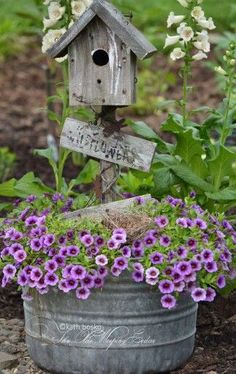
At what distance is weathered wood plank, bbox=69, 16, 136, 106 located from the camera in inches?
142

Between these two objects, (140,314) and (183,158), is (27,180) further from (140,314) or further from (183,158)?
(140,314)

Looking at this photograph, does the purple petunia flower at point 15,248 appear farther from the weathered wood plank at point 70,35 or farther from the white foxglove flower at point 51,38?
the white foxglove flower at point 51,38

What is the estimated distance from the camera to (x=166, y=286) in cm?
325

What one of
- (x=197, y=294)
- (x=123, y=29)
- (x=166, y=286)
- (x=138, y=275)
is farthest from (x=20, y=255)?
(x=123, y=29)

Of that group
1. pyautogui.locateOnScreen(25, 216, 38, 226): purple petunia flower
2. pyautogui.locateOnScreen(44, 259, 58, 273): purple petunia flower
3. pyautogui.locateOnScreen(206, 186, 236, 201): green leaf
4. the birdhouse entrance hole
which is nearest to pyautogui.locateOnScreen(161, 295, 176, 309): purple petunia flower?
pyautogui.locateOnScreen(44, 259, 58, 273): purple petunia flower

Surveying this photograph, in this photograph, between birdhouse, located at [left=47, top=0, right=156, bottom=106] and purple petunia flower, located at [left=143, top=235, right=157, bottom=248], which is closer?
purple petunia flower, located at [left=143, top=235, right=157, bottom=248]

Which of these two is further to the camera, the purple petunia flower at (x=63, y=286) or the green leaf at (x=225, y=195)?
the green leaf at (x=225, y=195)

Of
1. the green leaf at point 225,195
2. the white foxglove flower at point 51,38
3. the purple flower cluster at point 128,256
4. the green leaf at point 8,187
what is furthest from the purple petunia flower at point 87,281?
the white foxglove flower at point 51,38

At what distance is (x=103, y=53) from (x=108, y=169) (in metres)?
0.49

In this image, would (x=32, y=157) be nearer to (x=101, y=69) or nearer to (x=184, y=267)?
(x=101, y=69)

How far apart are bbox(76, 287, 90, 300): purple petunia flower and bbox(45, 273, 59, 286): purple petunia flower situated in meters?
0.09

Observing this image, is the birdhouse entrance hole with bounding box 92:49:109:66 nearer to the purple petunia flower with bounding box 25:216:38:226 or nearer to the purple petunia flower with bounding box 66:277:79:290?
the purple petunia flower with bounding box 25:216:38:226

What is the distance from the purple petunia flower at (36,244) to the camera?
11.1 ft

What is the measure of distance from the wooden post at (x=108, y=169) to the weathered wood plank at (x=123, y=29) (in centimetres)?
31
